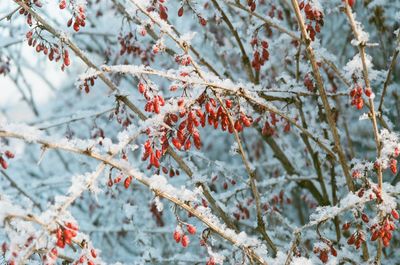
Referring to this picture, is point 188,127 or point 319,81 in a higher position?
point 319,81

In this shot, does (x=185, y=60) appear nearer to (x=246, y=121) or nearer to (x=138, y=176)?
(x=246, y=121)

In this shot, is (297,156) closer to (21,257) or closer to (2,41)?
(2,41)

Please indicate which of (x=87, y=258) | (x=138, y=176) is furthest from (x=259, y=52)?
(x=87, y=258)

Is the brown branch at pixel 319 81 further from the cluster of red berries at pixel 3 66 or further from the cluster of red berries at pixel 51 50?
the cluster of red berries at pixel 3 66

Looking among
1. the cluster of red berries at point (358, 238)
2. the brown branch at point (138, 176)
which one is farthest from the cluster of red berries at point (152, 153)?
the cluster of red berries at point (358, 238)

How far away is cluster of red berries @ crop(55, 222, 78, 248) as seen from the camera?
1684mm

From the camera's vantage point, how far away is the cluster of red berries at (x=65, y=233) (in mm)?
1684

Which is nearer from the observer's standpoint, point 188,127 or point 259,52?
point 188,127

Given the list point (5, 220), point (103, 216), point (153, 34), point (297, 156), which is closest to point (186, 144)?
point (5, 220)

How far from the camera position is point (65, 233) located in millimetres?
1703

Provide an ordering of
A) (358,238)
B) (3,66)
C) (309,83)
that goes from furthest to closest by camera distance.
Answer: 1. (3,66)
2. (309,83)
3. (358,238)

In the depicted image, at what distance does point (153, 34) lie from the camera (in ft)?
10.1

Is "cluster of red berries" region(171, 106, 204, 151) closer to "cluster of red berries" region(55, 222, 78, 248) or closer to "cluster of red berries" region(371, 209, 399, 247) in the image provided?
"cluster of red berries" region(55, 222, 78, 248)

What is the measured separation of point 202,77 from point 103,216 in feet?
15.6
